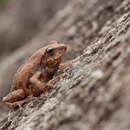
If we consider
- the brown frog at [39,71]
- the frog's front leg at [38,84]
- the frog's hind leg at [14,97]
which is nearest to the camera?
the frog's front leg at [38,84]

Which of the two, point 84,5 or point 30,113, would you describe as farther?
point 84,5

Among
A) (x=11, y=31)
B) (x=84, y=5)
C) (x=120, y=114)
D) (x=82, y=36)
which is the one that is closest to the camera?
(x=120, y=114)

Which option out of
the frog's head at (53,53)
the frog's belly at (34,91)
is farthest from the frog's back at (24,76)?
the frog's head at (53,53)

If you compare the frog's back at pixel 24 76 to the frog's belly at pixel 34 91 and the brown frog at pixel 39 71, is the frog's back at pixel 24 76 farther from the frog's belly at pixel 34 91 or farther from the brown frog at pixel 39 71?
the frog's belly at pixel 34 91

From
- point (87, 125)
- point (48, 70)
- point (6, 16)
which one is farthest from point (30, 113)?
point (6, 16)

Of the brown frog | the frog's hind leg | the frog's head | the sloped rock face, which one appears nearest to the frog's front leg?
the brown frog

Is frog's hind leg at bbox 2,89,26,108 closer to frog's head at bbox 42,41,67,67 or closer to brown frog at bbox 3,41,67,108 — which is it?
brown frog at bbox 3,41,67,108

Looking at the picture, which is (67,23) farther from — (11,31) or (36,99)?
(11,31)
